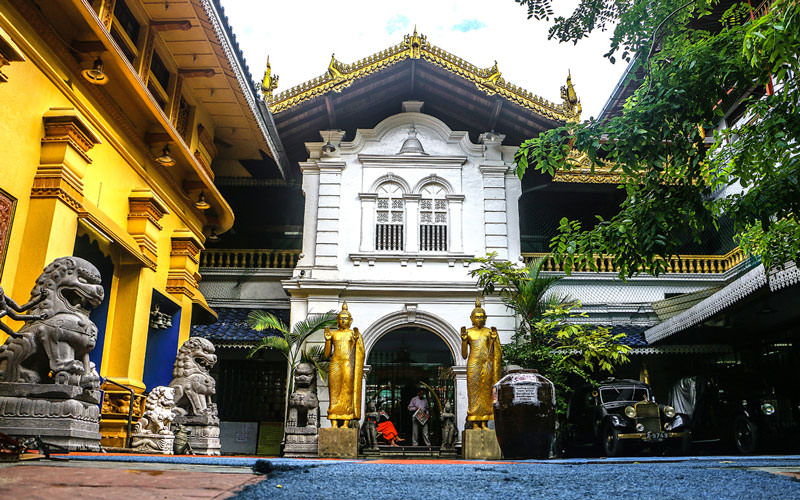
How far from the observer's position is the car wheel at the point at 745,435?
9.80 metres

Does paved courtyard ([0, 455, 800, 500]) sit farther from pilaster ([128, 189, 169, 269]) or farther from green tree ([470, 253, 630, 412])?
green tree ([470, 253, 630, 412])

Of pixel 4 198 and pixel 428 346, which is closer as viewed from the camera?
pixel 4 198

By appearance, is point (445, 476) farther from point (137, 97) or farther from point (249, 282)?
point (249, 282)

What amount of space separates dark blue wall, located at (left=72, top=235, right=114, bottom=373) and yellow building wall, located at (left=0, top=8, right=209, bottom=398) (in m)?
0.08

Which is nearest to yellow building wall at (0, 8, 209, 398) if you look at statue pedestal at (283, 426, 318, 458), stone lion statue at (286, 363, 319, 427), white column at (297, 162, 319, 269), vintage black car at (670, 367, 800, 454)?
stone lion statue at (286, 363, 319, 427)

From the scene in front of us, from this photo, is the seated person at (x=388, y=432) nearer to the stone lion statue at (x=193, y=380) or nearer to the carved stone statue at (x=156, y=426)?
the stone lion statue at (x=193, y=380)

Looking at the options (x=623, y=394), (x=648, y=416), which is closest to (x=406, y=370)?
(x=623, y=394)

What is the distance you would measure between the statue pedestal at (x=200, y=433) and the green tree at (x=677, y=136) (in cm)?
501

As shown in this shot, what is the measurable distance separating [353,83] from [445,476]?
37.3 feet

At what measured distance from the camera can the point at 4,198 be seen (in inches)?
251

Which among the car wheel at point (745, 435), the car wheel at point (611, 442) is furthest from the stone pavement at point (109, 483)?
the car wheel at point (745, 435)

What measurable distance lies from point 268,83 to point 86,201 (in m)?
7.87

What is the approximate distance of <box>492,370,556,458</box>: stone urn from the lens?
7.71 metres

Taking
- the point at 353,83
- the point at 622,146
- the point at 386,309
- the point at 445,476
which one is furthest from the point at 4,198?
the point at 353,83
